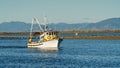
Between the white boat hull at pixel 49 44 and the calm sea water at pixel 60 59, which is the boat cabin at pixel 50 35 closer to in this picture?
the white boat hull at pixel 49 44

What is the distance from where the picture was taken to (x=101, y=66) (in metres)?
68.2

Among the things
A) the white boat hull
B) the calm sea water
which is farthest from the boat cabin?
the calm sea water

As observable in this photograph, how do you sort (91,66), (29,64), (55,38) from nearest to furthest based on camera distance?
(91,66) → (29,64) → (55,38)

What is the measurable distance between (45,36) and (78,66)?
46767mm

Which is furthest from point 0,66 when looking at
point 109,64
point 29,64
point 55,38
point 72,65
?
point 55,38

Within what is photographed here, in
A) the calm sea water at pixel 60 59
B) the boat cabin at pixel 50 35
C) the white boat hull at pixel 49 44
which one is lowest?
the calm sea water at pixel 60 59

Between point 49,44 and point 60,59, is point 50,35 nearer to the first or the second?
point 49,44

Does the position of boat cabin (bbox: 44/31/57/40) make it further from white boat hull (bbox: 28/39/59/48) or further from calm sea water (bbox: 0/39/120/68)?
calm sea water (bbox: 0/39/120/68)

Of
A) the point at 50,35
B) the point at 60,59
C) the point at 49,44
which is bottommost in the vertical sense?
the point at 60,59

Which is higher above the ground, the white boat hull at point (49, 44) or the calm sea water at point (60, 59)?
the white boat hull at point (49, 44)

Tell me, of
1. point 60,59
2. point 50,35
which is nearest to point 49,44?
point 50,35

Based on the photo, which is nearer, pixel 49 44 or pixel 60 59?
pixel 60 59

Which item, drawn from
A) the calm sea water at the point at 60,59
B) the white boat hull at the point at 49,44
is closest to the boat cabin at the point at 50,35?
the white boat hull at the point at 49,44

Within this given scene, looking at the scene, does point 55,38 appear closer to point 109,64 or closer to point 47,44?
point 47,44
